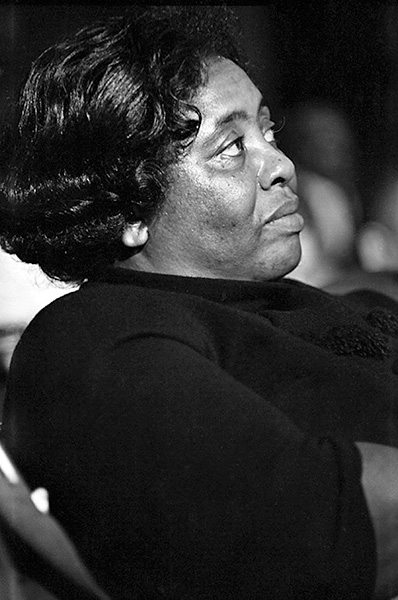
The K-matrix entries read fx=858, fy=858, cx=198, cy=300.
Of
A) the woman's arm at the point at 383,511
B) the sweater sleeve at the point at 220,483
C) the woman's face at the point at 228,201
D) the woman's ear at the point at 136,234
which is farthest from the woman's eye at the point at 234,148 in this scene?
the woman's arm at the point at 383,511

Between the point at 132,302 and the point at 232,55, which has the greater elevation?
the point at 232,55

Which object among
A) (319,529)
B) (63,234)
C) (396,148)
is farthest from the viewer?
(396,148)

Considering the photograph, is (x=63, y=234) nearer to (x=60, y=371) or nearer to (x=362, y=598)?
(x=60, y=371)

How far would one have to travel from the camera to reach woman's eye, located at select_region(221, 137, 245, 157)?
38.9 inches

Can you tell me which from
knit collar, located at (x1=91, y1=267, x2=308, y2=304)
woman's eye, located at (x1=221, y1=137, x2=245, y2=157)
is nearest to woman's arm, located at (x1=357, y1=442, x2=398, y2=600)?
knit collar, located at (x1=91, y1=267, x2=308, y2=304)

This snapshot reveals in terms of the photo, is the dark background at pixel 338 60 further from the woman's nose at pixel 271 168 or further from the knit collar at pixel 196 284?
the knit collar at pixel 196 284

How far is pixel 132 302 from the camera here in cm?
89

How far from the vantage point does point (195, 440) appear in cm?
78

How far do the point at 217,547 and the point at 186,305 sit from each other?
10.2 inches

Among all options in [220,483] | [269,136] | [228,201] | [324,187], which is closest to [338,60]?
[324,187]

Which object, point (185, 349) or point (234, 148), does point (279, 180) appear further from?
point (185, 349)

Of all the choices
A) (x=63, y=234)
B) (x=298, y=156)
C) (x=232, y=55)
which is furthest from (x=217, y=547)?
(x=298, y=156)

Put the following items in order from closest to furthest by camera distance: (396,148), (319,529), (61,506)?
(319,529)
(61,506)
(396,148)

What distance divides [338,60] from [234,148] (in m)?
0.51
